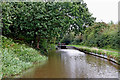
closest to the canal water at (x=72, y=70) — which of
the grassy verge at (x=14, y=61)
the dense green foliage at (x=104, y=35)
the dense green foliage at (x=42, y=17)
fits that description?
the grassy verge at (x=14, y=61)

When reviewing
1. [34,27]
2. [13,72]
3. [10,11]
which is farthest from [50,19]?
[13,72]

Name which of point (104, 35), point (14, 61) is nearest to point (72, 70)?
point (14, 61)

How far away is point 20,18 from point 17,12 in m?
0.64

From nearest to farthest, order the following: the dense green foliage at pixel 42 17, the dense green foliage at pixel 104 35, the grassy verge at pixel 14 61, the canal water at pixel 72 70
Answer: the grassy verge at pixel 14 61
the canal water at pixel 72 70
the dense green foliage at pixel 42 17
the dense green foliage at pixel 104 35

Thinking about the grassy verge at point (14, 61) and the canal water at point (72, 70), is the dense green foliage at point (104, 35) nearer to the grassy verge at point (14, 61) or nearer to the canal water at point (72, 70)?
the canal water at point (72, 70)

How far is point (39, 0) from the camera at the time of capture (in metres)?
13.2

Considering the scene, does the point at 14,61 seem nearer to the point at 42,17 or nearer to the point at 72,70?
the point at 72,70

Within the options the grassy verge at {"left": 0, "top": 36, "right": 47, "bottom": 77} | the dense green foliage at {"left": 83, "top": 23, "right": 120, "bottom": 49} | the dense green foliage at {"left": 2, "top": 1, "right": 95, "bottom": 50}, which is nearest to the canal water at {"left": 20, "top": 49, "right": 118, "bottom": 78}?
the grassy verge at {"left": 0, "top": 36, "right": 47, "bottom": 77}

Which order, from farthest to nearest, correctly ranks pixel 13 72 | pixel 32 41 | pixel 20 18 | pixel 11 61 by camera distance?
pixel 32 41 → pixel 20 18 → pixel 11 61 → pixel 13 72

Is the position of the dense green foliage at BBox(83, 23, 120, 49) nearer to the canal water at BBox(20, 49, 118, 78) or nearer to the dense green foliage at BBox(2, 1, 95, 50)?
the dense green foliage at BBox(2, 1, 95, 50)

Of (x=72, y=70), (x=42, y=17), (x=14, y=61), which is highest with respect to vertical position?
(x=42, y=17)

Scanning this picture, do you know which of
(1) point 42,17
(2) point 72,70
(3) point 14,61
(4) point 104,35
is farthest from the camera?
(4) point 104,35

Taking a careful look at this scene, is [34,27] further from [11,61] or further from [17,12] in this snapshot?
[11,61]

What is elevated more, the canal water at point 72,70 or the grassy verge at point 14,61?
the grassy verge at point 14,61
